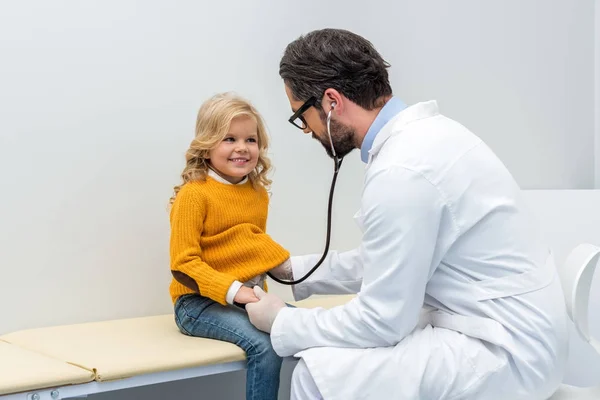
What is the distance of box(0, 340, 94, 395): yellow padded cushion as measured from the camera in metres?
1.68

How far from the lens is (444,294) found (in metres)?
1.78

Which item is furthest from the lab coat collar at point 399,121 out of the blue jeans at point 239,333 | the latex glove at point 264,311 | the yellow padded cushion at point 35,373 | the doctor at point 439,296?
the yellow padded cushion at point 35,373

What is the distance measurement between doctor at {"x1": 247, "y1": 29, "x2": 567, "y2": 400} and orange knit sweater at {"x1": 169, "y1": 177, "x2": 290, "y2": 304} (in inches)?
13.9

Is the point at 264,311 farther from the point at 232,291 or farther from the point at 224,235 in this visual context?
the point at 224,235

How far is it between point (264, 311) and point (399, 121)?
591 mm

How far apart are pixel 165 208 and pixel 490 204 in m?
1.22

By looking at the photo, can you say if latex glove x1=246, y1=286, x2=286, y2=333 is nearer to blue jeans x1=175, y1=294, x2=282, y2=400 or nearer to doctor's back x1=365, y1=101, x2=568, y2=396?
blue jeans x1=175, y1=294, x2=282, y2=400

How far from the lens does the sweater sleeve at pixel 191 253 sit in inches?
81.1

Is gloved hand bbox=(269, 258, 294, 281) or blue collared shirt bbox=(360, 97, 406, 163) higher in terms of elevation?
blue collared shirt bbox=(360, 97, 406, 163)

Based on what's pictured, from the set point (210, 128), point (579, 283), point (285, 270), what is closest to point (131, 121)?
point (210, 128)

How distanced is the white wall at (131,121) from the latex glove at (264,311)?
659 millimetres

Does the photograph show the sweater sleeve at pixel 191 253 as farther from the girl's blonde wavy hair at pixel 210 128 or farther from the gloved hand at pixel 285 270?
the gloved hand at pixel 285 270

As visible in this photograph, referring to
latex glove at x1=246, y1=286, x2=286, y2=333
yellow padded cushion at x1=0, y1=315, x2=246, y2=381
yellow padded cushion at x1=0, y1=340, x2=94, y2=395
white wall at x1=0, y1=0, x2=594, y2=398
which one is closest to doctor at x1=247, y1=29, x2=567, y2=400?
latex glove at x1=246, y1=286, x2=286, y2=333

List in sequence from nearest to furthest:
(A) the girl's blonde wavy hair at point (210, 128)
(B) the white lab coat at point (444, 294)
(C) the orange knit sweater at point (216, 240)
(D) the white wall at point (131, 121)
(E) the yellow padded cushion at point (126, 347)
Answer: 1. (B) the white lab coat at point (444, 294)
2. (E) the yellow padded cushion at point (126, 347)
3. (C) the orange knit sweater at point (216, 240)
4. (A) the girl's blonde wavy hair at point (210, 128)
5. (D) the white wall at point (131, 121)
